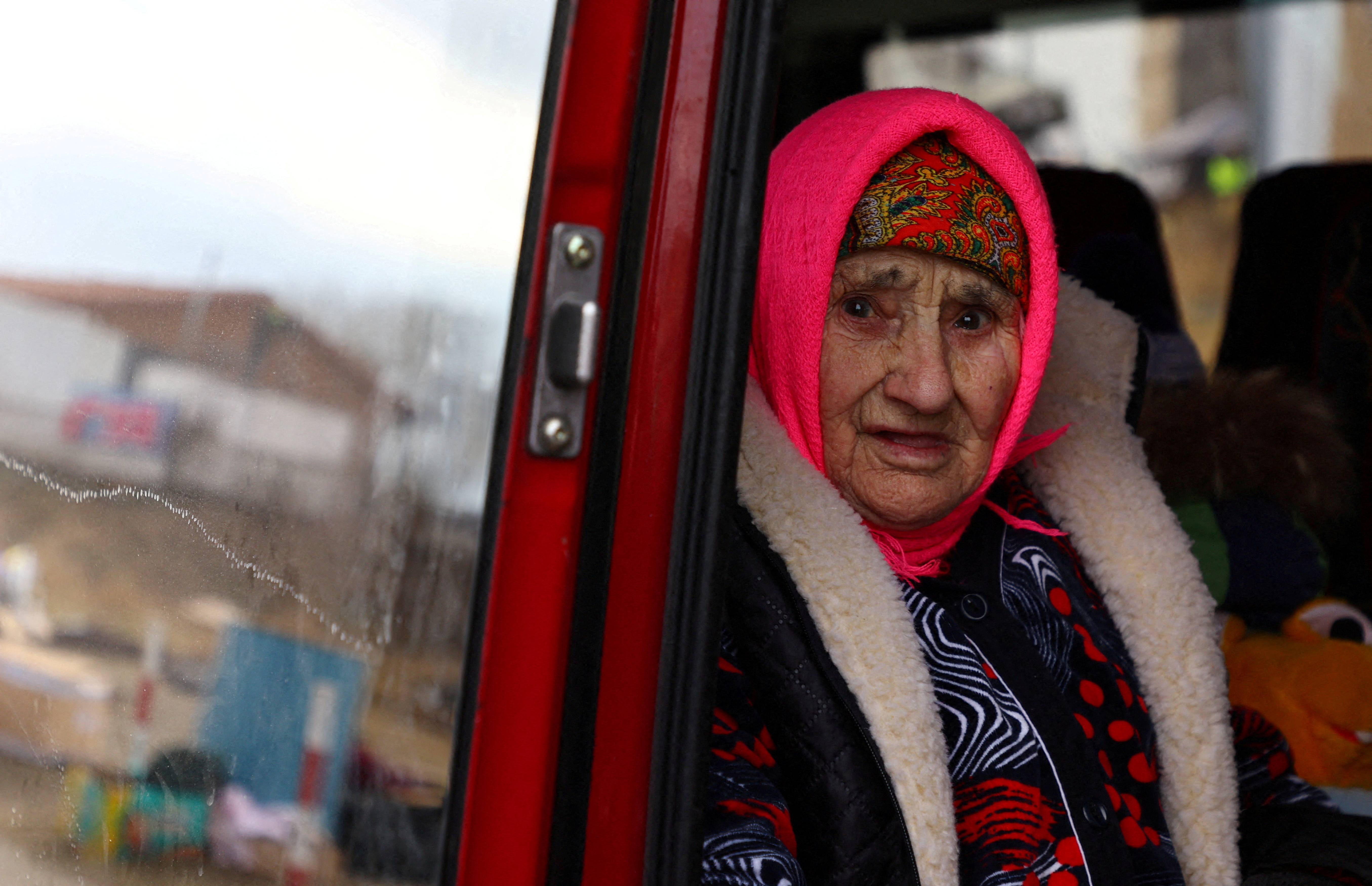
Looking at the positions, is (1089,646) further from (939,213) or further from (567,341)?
(567,341)

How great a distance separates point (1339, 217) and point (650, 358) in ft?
7.53

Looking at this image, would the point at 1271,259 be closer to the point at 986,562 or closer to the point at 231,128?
the point at 986,562

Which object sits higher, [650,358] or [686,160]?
[686,160]

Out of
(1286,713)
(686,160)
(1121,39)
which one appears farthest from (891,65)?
(1121,39)

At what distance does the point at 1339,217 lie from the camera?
2.70 m

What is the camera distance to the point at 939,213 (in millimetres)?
1468


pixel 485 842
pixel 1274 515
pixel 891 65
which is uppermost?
pixel 891 65

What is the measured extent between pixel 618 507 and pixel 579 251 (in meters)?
0.21

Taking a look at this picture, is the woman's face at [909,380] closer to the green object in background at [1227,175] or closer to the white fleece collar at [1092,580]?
the white fleece collar at [1092,580]

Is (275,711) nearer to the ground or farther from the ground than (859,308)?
nearer to the ground

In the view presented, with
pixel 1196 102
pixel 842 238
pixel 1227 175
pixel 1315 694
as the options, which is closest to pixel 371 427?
pixel 842 238

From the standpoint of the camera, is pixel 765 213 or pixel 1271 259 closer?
pixel 765 213

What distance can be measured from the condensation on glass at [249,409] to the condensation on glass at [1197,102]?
6174 mm

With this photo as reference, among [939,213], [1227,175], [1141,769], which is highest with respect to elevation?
[1227,175]
